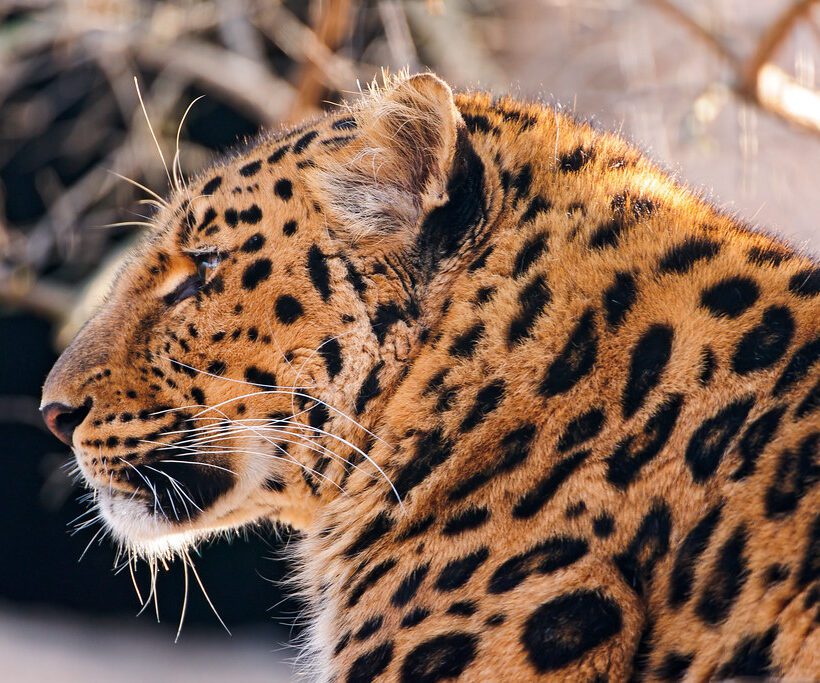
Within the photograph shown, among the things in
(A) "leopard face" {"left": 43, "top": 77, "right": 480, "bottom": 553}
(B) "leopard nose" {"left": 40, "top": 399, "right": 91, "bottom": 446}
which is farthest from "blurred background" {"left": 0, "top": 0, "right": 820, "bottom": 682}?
(B) "leopard nose" {"left": 40, "top": 399, "right": 91, "bottom": 446}

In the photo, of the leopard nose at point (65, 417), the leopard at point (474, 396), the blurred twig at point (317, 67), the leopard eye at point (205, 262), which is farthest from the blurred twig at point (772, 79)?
the leopard nose at point (65, 417)

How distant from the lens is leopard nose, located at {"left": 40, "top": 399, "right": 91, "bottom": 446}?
404 centimetres

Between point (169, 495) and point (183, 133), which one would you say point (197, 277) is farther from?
point (183, 133)

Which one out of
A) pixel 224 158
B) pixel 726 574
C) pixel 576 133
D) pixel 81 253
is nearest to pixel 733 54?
pixel 576 133

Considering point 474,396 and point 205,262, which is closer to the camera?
point 474,396

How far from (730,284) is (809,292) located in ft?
0.74

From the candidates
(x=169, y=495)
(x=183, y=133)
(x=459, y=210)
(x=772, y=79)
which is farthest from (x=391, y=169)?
(x=183, y=133)

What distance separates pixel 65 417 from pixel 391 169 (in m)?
1.52

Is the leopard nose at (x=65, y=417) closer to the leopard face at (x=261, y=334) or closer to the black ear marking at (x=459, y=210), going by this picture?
the leopard face at (x=261, y=334)

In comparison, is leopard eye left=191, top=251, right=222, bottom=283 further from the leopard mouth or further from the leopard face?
the leopard mouth

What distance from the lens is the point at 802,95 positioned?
657cm

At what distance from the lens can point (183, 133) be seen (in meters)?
10.6

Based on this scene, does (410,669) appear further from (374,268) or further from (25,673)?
(25,673)

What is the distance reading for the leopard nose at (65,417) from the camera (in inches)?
159
